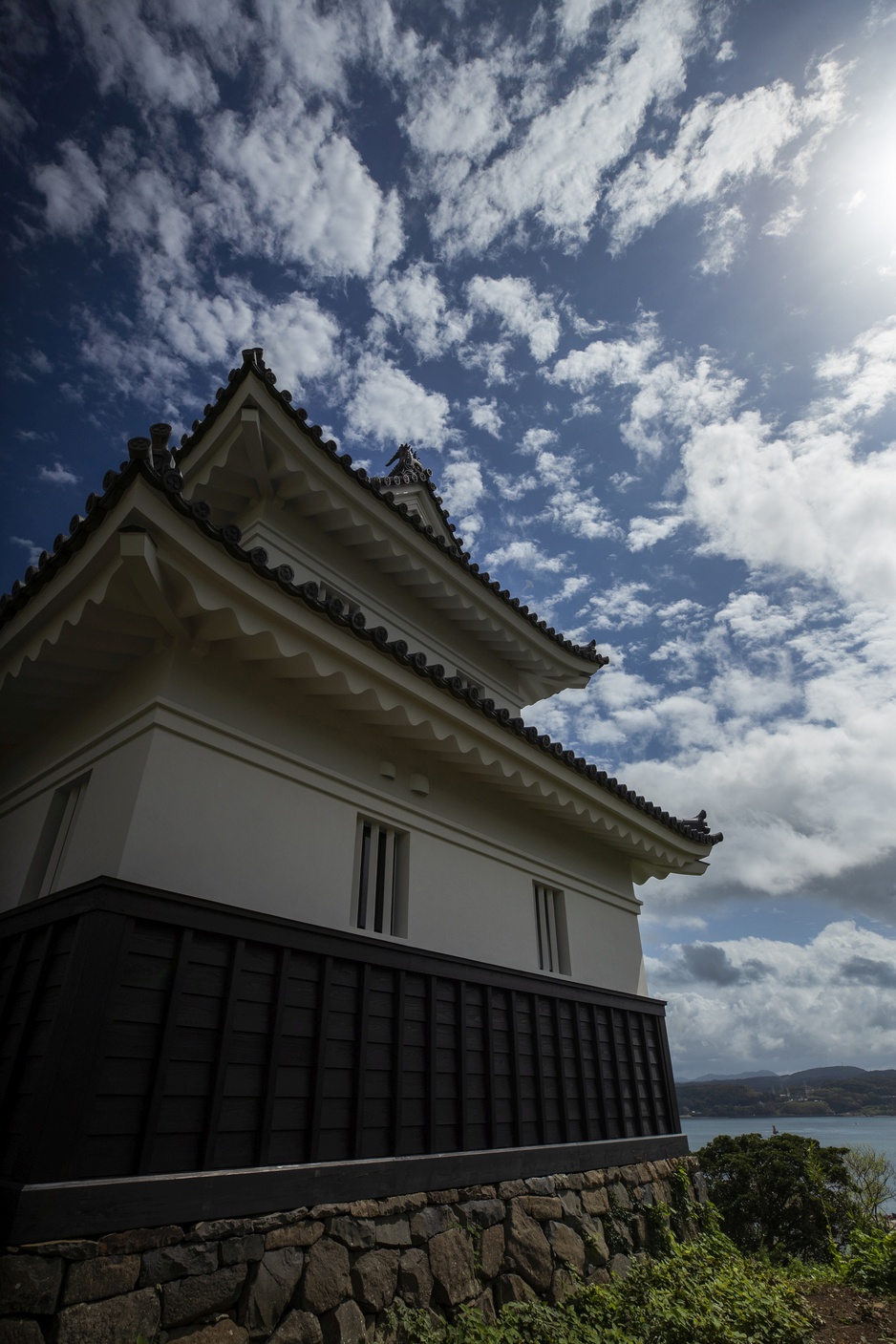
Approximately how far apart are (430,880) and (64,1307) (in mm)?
4166

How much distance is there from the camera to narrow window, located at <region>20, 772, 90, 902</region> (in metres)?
5.82

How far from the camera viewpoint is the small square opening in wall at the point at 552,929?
8188 mm

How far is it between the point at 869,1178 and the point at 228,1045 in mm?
15323

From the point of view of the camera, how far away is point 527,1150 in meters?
5.87

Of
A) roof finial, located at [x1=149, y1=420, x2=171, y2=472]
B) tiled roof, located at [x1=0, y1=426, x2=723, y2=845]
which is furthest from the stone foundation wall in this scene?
roof finial, located at [x1=149, y1=420, x2=171, y2=472]

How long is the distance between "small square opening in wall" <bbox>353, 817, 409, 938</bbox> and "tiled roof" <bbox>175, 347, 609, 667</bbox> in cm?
Result: 444

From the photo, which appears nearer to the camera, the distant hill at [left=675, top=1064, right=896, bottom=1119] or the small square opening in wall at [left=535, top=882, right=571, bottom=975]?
the small square opening in wall at [left=535, top=882, right=571, bottom=975]

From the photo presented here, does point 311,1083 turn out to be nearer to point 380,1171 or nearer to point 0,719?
point 380,1171

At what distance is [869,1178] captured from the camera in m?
13.4

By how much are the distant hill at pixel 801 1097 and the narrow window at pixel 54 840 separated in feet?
86.3

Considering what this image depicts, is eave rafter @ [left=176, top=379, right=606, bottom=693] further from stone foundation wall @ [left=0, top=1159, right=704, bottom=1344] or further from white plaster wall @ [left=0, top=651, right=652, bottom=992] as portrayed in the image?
stone foundation wall @ [left=0, top=1159, right=704, bottom=1344]

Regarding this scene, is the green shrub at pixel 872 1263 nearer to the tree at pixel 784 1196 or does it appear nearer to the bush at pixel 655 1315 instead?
Result: the bush at pixel 655 1315

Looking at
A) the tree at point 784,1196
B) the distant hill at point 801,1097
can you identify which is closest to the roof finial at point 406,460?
the tree at point 784,1196

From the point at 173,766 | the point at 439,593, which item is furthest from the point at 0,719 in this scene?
the point at 439,593
